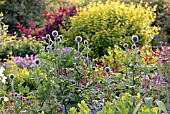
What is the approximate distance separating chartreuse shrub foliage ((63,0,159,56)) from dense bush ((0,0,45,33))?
520cm

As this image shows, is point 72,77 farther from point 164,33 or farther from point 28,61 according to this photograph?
point 164,33

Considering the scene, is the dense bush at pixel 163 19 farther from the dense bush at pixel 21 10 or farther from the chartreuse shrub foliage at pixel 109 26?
the dense bush at pixel 21 10

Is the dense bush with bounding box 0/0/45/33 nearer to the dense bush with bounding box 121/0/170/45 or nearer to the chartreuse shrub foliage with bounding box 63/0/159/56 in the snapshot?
the dense bush with bounding box 121/0/170/45

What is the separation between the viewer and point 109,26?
8.44 m

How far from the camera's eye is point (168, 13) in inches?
452

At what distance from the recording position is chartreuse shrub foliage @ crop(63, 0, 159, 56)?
8.15 meters

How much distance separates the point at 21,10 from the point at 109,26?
6.05 metres

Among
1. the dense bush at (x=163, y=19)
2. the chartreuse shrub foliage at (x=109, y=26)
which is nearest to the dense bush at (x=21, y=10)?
the dense bush at (x=163, y=19)

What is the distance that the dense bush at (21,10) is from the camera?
44.6 feet

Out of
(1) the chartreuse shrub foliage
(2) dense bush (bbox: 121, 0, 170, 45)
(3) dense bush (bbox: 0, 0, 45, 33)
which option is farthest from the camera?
(3) dense bush (bbox: 0, 0, 45, 33)

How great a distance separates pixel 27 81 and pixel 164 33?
5.89m

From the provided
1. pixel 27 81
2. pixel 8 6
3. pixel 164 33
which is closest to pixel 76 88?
pixel 27 81

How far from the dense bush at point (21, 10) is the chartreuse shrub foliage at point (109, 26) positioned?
5.20 meters

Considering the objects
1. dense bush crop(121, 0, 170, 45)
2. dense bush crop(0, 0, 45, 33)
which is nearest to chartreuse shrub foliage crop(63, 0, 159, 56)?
dense bush crop(121, 0, 170, 45)
